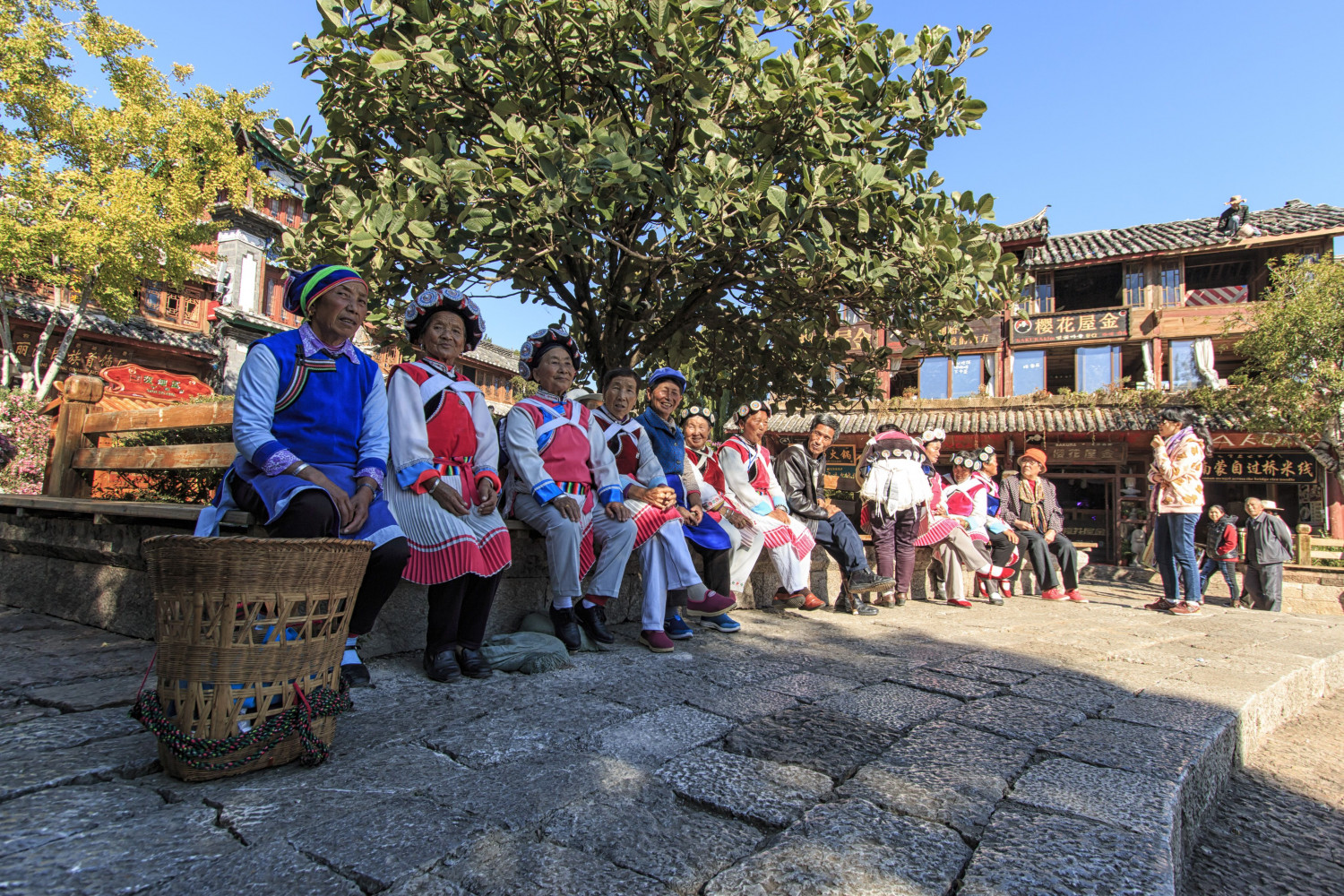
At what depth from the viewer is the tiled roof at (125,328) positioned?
1680 centimetres

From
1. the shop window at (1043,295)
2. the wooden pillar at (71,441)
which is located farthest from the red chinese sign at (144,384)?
the shop window at (1043,295)

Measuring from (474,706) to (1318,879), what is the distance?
2.53m

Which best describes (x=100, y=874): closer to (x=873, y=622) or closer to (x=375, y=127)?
(x=375, y=127)

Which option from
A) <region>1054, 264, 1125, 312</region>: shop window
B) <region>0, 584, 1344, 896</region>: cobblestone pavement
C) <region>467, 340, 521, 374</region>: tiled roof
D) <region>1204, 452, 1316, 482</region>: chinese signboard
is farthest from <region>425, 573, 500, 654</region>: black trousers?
<region>467, 340, 521, 374</region>: tiled roof

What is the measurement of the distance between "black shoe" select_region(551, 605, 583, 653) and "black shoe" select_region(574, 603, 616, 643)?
0.14 meters

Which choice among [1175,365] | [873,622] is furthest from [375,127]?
[1175,365]

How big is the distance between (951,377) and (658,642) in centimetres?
1791

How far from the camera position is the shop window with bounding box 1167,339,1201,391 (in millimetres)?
17188

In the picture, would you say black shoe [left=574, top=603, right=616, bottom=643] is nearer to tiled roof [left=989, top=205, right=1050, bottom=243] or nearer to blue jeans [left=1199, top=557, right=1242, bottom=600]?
blue jeans [left=1199, top=557, right=1242, bottom=600]

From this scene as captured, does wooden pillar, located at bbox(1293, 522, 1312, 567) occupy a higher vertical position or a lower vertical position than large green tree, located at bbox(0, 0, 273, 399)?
lower

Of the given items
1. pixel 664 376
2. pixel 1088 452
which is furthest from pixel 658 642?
pixel 1088 452

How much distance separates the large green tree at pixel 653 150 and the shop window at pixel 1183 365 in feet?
53.3

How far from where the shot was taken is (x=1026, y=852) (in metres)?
1.50

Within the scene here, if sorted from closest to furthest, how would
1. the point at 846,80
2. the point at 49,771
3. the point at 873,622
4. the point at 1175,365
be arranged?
the point at 49,771, the point at 846,80, the point at 873,622, the point at 1175,365
